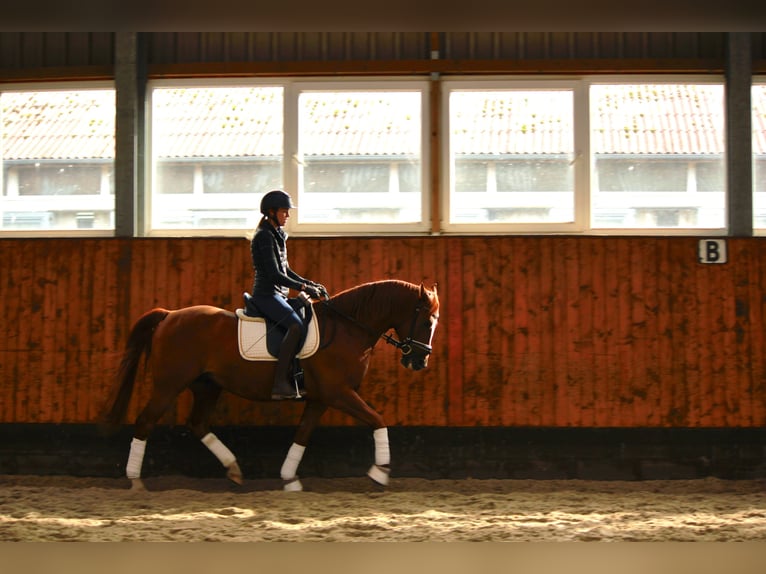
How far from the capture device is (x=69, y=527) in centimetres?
546

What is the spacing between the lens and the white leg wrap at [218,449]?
679 cm

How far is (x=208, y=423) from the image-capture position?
22.9ft

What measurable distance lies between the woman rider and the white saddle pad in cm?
8

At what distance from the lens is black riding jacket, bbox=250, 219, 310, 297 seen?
21.4ft

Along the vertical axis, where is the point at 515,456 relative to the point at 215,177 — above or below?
below

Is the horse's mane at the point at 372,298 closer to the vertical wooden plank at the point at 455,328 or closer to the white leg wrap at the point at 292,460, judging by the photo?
the vertical wooden plank at the point at 455,328

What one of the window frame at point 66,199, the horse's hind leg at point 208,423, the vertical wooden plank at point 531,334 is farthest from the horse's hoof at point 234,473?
the window frame at point 66,199

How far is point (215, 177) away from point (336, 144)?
1.22 m

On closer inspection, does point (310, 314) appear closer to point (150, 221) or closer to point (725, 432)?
point (150, 221)

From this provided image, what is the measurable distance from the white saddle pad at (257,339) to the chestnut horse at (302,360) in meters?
0.06

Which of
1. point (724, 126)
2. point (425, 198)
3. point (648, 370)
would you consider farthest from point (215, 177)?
point (724, 126)

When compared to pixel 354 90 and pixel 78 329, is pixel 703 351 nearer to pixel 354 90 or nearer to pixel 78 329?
pixel 354 90

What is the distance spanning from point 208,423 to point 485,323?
2607 mm

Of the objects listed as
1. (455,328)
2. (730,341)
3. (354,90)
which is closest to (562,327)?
(455,328)
